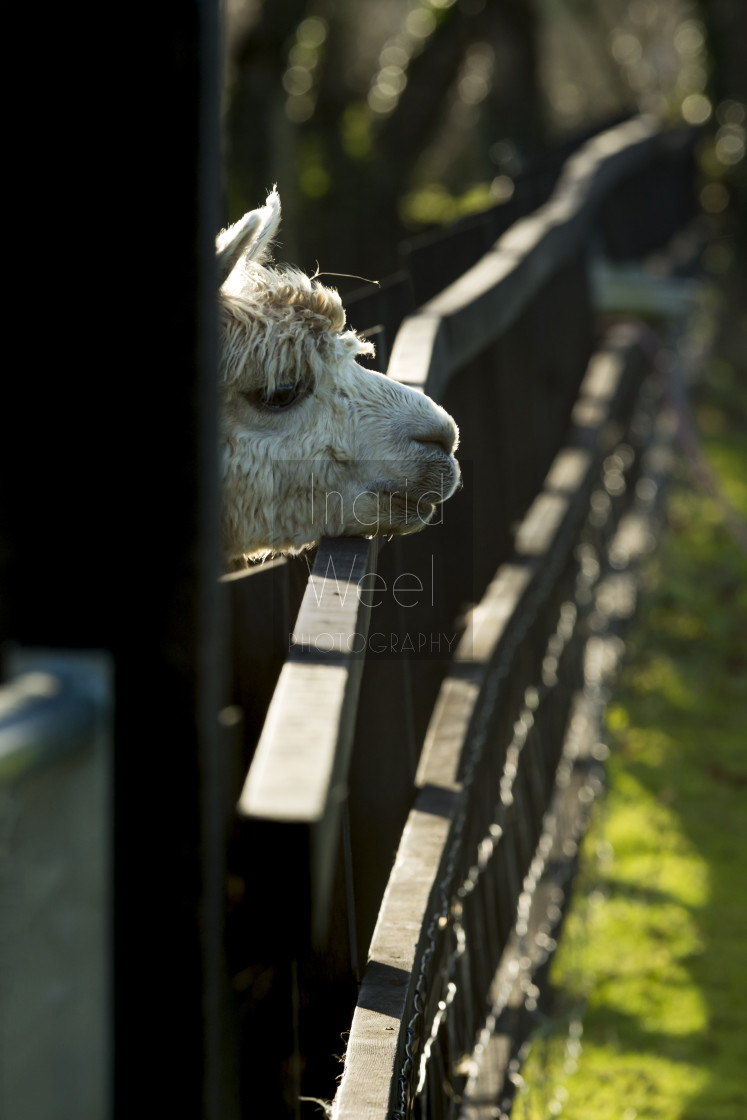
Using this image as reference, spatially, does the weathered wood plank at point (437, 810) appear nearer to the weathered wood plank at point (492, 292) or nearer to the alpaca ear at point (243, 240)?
the weathered wood plank at point (492, 292)

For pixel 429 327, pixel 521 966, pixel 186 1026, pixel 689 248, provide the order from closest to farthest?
pixel 186 1026, pixel 429 327, pixel 521 966, pixel 689 248

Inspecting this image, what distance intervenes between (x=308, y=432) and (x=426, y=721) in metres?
0.79

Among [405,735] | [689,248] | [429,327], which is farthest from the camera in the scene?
[689,248]

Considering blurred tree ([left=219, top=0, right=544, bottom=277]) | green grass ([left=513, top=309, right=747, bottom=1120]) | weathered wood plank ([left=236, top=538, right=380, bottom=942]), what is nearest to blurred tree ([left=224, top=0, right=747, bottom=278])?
blurred tree ([left=219, top=0, right=544, bottom=277])

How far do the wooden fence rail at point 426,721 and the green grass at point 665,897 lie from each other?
42 centimetres

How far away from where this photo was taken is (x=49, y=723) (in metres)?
0.82

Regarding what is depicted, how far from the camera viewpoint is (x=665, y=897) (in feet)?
14.7

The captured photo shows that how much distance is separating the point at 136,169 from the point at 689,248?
11623 mm

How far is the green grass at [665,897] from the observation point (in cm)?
350

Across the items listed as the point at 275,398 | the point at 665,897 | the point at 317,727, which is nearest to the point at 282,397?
the point at 275,398

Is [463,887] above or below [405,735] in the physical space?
below

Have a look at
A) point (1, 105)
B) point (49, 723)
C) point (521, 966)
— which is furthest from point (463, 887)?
point (1, 105)

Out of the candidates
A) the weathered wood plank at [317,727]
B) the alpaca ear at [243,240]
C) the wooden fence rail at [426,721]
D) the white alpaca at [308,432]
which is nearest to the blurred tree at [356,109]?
the wooden fence rail at [426,721]

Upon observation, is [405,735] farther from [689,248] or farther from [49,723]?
[689,248]
